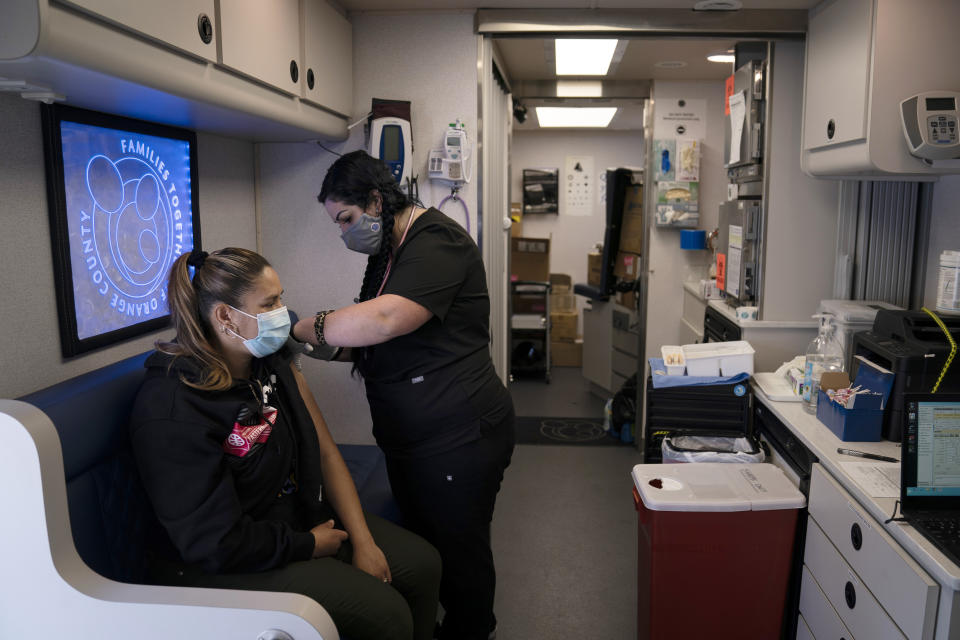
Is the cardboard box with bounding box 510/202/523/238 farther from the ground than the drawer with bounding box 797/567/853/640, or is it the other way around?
the cardboard box with bounding box 510/202/523/238

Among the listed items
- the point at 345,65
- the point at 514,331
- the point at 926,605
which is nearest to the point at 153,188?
the point at 345,65

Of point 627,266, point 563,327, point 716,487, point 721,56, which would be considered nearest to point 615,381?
point 627,266

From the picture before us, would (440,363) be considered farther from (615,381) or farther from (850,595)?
(615,381)

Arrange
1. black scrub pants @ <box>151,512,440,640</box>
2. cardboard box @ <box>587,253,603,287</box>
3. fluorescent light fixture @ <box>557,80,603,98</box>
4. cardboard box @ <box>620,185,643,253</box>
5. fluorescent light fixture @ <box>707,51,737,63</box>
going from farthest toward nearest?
cardboard box @ <box>587,253,603,287</box> → cardboard box @ <box>620,185,643,253</box> → fluorescent light fixture @ <box>557,80,603,98</box> → fluorescent light fixture @ <box>707,51,737,63</box> → black scrub pants @ <box>151,512,440,640</box>

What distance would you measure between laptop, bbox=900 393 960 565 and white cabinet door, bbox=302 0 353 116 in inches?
78.7

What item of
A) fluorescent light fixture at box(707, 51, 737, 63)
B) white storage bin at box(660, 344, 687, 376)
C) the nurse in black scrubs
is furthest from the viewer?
fluorescent light fixture at box(707, 51, 737, 63)

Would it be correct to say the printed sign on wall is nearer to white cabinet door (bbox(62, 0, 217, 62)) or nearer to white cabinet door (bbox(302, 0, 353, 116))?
white cabinet door (bbox(302, 0, 353, 116))

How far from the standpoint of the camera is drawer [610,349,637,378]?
15.8 feet

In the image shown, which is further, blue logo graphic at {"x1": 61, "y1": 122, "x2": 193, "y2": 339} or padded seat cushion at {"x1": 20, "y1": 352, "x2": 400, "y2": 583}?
blue logo graphic at {"x1": 61, "y1": 122, "x2": 193, "y2": 339}

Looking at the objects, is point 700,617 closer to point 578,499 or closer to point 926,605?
point 926,605

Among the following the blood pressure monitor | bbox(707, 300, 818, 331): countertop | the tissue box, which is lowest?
the tissue box

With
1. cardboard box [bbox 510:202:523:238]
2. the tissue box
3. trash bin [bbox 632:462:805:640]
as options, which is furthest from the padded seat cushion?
cardboard box [bbox 510:202:523:238]

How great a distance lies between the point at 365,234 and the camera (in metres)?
2.06

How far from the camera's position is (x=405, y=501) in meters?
2.23
